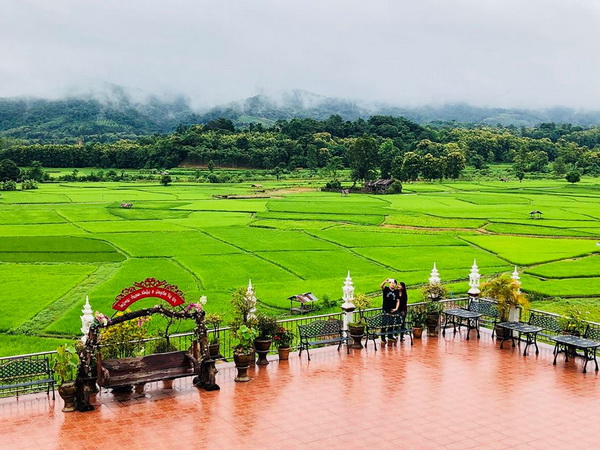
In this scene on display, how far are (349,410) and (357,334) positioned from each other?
477cm

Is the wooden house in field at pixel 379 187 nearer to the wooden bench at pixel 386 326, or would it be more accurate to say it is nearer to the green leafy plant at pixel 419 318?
the green leafy plant at pixel 419 318

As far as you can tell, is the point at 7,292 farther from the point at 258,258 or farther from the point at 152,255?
the point at 258,258

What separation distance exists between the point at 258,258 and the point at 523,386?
23862mm

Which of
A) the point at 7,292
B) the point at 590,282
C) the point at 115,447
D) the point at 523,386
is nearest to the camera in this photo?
the point at 115,447

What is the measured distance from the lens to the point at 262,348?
54.9 ft

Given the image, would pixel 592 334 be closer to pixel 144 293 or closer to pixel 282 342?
pixel 282 342

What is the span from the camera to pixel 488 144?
143m

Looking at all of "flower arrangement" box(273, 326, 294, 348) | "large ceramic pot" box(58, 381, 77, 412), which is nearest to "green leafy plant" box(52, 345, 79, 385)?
"large ceramic pot" box(58, 381, 77, 412)

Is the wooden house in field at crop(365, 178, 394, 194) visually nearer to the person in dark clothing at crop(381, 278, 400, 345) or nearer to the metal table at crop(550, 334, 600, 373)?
the person in dark clothing at crop(381, 278, 400, 345)

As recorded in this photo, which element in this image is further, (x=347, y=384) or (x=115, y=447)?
(x=347, y=384)

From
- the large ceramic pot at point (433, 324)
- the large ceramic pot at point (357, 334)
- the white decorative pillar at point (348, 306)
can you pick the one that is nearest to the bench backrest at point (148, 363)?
the large ceramic pot at point (357, 334)

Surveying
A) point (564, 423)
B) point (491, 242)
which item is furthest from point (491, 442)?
point (491, 242)

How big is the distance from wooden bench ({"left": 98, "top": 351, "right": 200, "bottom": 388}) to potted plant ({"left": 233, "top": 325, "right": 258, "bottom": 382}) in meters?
1.05

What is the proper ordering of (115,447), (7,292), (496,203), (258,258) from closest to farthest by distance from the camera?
(115,447)
(7,292)
(258,258)
(496,203)
